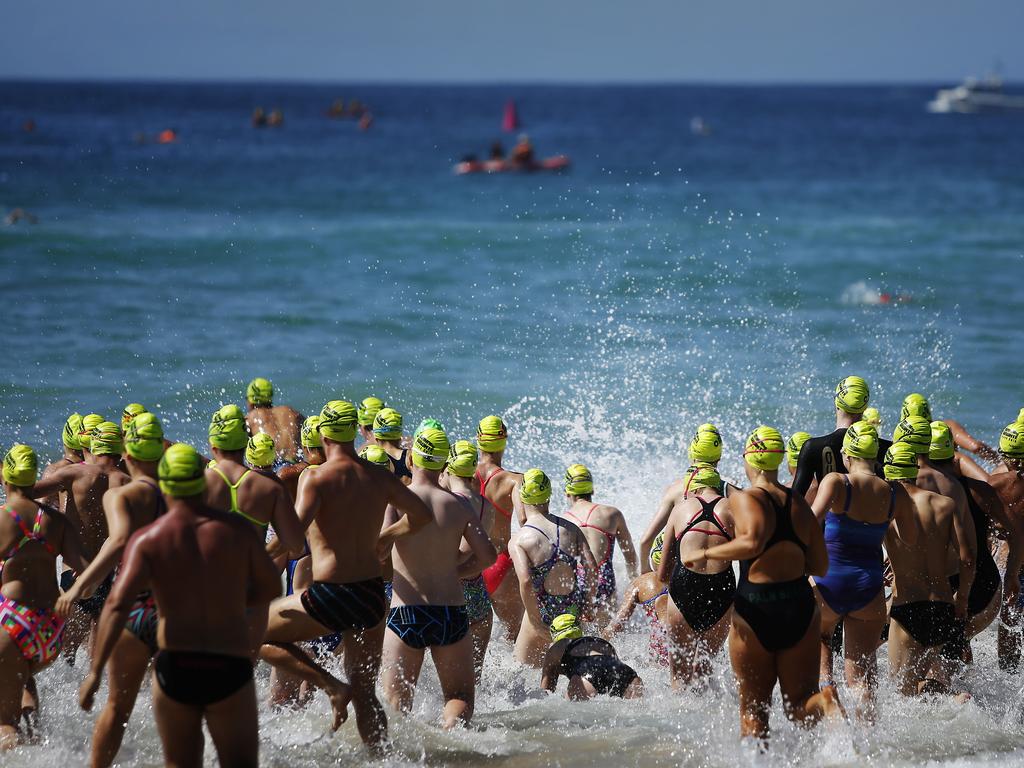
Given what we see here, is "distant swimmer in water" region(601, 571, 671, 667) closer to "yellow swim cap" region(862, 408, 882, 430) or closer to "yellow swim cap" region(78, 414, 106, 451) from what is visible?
"yellow swim cap" region(862, 408, 882, 430)

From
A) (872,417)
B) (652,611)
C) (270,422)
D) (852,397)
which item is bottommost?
(652,611)

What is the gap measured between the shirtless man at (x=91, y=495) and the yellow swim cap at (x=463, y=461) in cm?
187

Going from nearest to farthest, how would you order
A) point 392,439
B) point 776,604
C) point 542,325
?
point 776,604 < point 392,439 < point 542,325

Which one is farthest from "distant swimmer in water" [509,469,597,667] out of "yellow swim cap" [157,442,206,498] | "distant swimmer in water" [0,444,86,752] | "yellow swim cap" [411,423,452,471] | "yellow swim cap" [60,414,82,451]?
"yellow swim cap" [157,442,206,498]

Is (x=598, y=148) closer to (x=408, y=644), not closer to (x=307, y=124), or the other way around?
(x=307, y=124)

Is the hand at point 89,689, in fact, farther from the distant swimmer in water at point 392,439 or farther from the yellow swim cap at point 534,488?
the yellow swim cap at point 534,488

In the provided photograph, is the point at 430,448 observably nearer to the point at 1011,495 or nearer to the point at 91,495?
the point at 91,495

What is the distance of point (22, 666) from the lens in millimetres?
6191

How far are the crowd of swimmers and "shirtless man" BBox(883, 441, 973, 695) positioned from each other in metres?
0.01

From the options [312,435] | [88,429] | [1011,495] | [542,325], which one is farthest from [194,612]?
[542,325]

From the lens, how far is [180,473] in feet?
16.3

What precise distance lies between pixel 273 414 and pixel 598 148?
62956 millimetres

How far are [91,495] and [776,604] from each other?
392cm

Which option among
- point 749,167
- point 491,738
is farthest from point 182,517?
point 749,167
